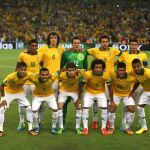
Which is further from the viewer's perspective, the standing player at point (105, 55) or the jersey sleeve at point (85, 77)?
the standing player at point (105, 55)

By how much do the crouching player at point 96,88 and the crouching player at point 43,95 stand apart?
69cm

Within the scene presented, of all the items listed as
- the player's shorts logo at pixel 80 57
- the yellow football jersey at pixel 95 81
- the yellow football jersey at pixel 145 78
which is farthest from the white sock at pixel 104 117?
the player's shorts logo at pixel 80 57

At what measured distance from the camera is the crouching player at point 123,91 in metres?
10.3

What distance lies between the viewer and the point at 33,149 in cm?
905

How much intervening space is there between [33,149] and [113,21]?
35942 mm

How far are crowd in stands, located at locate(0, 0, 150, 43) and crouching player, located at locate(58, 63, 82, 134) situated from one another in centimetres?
2950

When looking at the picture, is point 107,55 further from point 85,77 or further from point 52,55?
point 52,55

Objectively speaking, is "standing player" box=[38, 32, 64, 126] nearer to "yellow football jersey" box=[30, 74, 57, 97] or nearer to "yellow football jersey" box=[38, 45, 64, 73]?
"yellow football jersey" box=[38, 45, 64, 73]

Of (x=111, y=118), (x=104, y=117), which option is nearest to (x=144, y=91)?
→ (x=111, y=118)

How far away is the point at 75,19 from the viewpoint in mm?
44156

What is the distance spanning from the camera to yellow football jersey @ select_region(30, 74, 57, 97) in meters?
10.2

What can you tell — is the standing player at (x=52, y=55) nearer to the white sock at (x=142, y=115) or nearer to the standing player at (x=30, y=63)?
the standing player at (x=30, y=63)

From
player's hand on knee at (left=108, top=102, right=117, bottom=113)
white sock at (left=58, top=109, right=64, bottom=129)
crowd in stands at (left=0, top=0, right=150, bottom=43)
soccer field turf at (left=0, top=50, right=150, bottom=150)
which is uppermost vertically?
crowd in stands at (left=0, top=0, right=150, bottom=43)

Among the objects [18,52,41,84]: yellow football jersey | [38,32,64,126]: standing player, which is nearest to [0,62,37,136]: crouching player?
[18,52,41,84]: yellow football jersey
